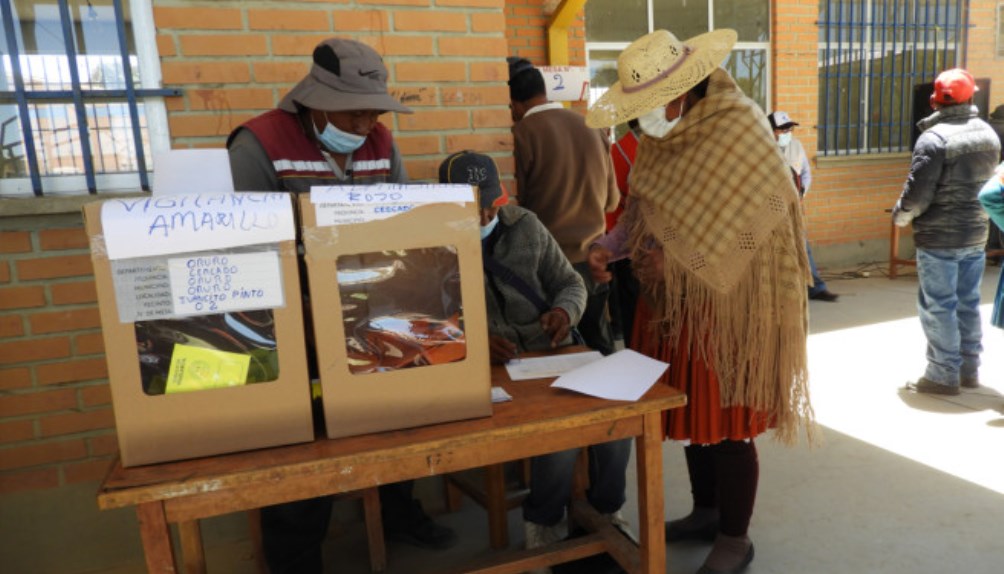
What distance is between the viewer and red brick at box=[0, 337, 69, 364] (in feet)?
6.61

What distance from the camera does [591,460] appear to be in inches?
86.7

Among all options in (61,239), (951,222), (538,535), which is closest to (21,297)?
(61,239)

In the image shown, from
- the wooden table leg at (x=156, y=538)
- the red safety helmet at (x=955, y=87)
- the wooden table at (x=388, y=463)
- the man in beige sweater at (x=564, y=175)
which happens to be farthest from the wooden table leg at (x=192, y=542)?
the red safety helmet at (x=955, y=87)

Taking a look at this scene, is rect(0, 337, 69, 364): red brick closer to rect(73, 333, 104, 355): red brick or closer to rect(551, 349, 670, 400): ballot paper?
rect(73, 333, 104, 355): red brick

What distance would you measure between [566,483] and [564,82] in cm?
310

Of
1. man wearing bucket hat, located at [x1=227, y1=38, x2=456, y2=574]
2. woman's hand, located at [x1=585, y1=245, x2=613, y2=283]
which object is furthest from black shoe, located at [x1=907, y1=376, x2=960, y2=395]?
man wearing bucket hat, located at [x1=227, y1=38, x2=456, y2=574]

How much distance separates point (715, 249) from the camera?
1694mm

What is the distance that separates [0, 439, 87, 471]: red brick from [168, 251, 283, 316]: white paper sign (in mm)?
1428

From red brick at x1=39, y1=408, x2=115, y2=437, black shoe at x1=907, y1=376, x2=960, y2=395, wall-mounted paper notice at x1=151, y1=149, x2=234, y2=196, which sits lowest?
black shoe at x1=907, y1=376, x2=960, y2=395

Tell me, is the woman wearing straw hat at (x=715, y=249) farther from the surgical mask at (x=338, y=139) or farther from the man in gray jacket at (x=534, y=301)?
the surgical mask at (x=338, y=139)

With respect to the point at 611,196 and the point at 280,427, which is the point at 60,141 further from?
the point at 611,196

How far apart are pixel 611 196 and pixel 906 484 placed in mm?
1676

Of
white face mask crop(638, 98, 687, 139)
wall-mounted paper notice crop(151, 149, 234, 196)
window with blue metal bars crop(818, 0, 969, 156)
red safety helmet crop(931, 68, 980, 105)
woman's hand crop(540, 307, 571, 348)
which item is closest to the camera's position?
wall-mounted paper notice crop(151, 149, 234, 196)

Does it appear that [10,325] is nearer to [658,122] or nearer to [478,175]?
[478,175]
